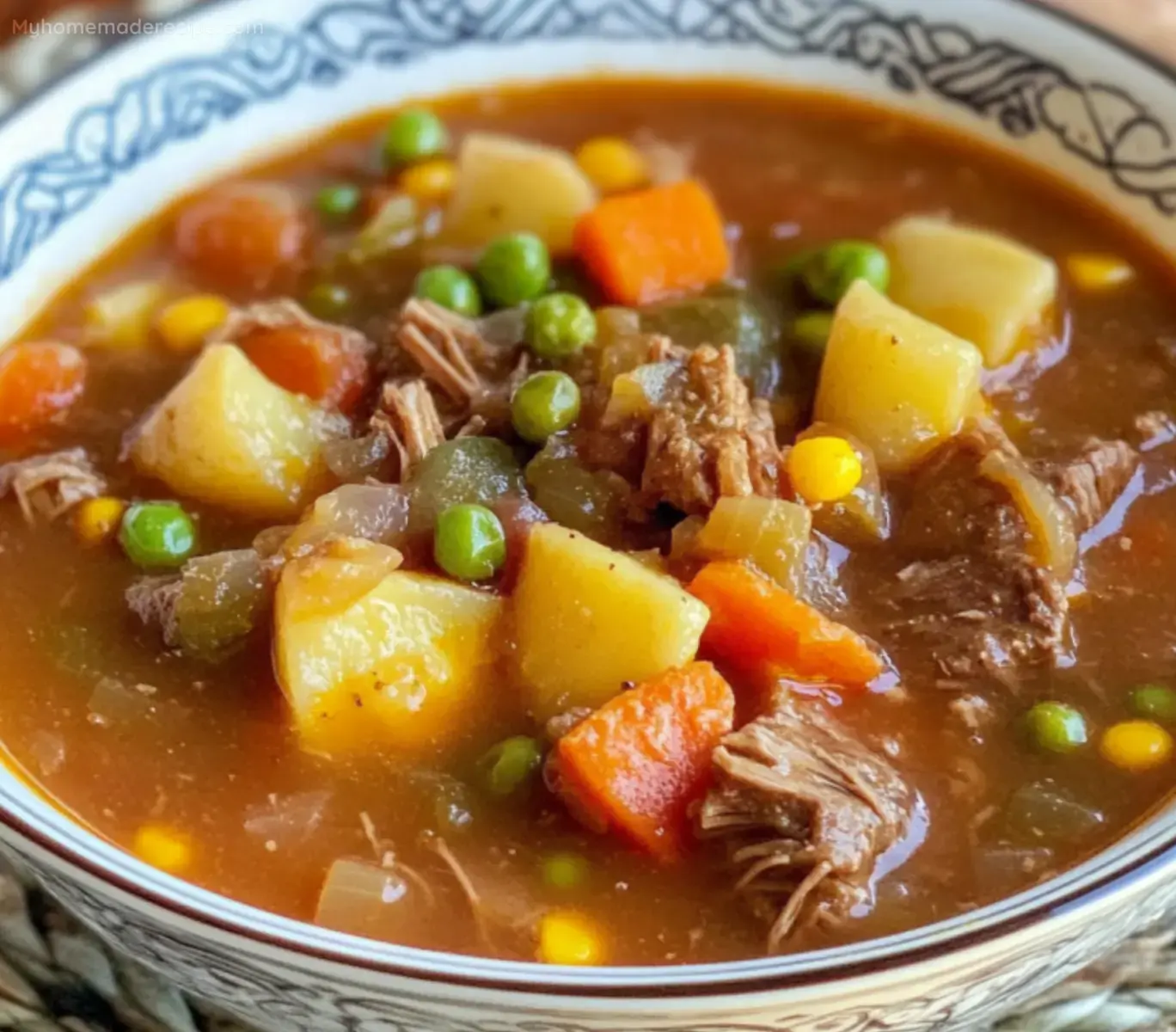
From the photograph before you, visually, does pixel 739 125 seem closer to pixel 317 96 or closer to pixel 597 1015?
pixel 317 96

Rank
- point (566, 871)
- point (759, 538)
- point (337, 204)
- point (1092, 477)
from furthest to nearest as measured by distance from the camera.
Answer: point (337, 204)
point (1092, 477)
point (759, 538)
point (566, 871)

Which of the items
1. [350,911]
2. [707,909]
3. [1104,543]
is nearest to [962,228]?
[1104,543]

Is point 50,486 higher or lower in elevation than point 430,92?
lower

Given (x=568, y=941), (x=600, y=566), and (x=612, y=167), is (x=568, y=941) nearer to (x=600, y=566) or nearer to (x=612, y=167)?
(x=600, y=566)

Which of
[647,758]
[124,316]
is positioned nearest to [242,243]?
[124,316]

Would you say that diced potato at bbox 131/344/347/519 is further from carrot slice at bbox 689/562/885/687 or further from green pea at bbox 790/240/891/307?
green pea at bbox 790/240/891/307

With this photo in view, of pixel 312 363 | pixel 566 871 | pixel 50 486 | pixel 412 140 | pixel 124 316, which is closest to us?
pixel 566 871

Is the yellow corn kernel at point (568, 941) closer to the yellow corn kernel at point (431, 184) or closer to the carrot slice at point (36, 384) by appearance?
the carrot slice at point (36, 384)


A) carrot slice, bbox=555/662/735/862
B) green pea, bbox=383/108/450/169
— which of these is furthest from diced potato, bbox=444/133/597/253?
carrot slice, bbox=555/662/735/862

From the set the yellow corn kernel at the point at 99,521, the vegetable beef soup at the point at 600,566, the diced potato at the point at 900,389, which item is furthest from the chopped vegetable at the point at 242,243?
the diced potato at the point at 900,389
